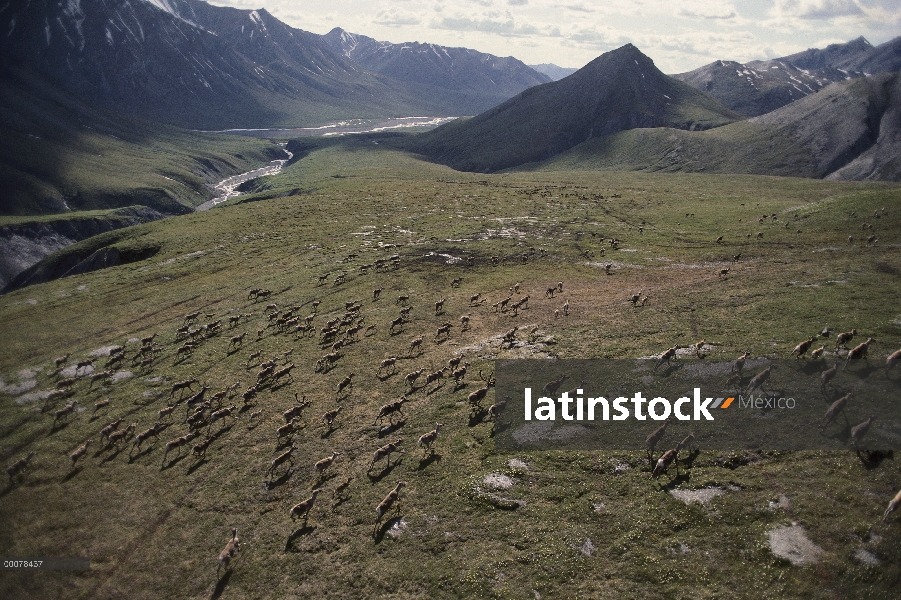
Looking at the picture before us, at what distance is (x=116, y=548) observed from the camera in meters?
24.6

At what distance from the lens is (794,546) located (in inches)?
708

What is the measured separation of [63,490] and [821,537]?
40.5 m

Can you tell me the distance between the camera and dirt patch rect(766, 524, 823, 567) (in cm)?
1745

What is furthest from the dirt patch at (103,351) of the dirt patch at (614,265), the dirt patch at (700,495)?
the dirt patch at (614,265)

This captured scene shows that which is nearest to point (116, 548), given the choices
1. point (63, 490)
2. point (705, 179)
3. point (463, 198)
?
point (63, 490)

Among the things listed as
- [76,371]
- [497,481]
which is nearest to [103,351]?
[76,371]

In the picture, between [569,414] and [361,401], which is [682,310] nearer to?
[569,414]

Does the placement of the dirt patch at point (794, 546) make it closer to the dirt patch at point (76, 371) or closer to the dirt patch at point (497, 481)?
the dirt patch at point (497, 481)

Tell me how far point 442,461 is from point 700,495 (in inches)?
524

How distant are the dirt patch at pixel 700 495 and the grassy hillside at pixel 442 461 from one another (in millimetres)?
123

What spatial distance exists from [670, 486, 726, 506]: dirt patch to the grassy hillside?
123mm

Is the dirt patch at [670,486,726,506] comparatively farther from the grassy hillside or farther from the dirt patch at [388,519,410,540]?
the dirt patch at [388,519,410,540]

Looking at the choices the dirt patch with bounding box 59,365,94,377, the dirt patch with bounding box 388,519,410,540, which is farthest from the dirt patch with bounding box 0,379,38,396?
the dirt patch with bounding box 388,519,410,540

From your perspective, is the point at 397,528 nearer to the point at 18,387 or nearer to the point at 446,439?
the point at 446,439
